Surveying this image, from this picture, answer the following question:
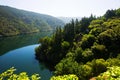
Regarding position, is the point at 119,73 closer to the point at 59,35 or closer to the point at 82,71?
the point at 82,71

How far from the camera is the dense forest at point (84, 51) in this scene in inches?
2448

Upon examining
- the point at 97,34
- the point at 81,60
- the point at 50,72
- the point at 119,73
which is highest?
the point at 119,73

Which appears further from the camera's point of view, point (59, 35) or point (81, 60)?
point (59, 35)

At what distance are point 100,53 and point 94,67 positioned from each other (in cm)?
2509

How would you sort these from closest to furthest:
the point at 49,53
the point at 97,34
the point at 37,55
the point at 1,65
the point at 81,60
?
1. the point at 81,60
2. the point at 1,65
3. the point at 97,34
4. the point at 49,53
5. the point at 37,55

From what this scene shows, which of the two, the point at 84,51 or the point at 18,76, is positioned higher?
the point at 18,76

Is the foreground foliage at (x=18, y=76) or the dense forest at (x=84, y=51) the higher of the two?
the foreground foliage at (x=18, y=76)

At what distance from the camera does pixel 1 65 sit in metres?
99.6

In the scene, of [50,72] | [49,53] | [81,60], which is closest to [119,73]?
[81,60]

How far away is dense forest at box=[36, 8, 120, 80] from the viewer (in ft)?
204

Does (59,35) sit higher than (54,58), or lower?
higher

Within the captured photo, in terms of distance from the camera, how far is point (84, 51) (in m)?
88.2

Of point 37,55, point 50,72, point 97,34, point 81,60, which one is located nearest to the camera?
point 81,60

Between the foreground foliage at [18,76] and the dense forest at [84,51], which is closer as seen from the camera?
the foreground foliage at [18,76]
